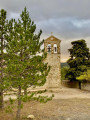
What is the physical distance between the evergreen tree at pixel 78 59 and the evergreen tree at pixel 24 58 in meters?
16.5

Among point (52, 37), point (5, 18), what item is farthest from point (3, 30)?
point (52, 37)

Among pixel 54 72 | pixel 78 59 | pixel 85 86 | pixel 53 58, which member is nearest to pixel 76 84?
pixel 85 86

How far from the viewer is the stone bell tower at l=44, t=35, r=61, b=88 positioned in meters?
A: 20.8

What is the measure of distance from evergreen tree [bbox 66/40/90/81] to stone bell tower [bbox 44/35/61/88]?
4247 millimetres

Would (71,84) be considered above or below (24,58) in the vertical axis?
below

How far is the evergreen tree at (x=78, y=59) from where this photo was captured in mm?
23394

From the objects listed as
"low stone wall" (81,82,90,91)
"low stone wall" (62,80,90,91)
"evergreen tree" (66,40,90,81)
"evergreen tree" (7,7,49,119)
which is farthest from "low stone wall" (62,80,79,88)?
"evergreen tree" (7,7,49,119)

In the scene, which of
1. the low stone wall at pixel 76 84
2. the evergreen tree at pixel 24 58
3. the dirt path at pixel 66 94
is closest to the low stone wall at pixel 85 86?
the low stone wall at pixel 76 84

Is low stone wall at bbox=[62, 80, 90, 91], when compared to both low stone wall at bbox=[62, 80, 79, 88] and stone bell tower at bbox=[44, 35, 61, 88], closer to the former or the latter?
low stone wall at bbox=[62, 80, 79, 88]

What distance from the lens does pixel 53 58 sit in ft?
69.5

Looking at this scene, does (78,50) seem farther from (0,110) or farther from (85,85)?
(0,110)

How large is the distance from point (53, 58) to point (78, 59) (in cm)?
575

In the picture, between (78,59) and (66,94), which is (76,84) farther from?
(66,94)

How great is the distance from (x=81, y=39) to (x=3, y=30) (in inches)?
739
